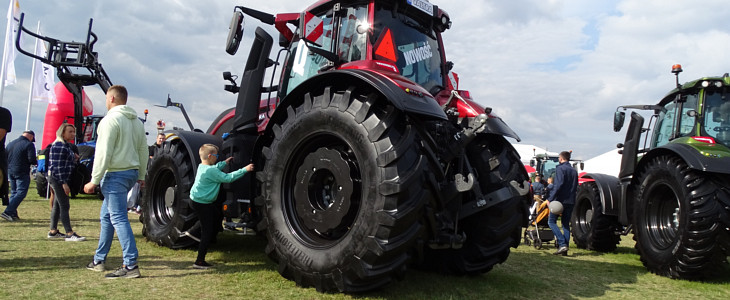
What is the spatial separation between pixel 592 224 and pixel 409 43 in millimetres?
5561

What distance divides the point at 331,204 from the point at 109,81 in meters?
13.5

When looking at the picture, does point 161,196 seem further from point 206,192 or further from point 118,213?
point 118,213

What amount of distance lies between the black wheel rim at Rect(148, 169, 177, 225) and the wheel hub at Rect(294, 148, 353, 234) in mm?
2519

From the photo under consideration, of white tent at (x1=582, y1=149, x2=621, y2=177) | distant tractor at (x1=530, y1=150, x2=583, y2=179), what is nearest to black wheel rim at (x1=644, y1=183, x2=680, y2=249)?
distant tractor at (x1=530, y1=150, x2=583, y2=179)

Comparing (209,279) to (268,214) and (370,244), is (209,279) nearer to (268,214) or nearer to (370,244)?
(268,214)

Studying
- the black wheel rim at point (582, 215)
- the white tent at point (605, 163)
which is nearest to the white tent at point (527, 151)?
the white tent at point (605, 163)

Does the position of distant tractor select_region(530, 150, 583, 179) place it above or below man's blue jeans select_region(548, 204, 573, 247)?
above

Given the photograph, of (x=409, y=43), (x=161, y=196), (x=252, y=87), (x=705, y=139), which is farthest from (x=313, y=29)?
(x=705, y=139)

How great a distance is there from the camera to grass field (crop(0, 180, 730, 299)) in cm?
352

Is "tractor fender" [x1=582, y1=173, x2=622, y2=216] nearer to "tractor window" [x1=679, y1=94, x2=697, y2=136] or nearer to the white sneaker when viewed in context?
"tractor window" [x1=679, y1=94, x2=697, y2=136]

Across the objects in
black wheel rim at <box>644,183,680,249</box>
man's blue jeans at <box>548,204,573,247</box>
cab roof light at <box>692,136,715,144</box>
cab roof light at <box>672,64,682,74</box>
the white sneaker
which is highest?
cab roof light at <box>672,64,682,74</box>

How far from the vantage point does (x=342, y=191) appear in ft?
11.4

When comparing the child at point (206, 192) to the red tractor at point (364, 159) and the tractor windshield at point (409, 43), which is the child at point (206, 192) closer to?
the red tractor at point (364, 159)

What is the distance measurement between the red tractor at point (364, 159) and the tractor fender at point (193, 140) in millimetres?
20
